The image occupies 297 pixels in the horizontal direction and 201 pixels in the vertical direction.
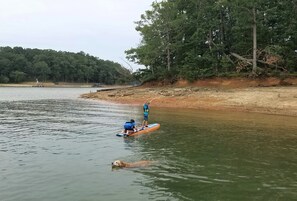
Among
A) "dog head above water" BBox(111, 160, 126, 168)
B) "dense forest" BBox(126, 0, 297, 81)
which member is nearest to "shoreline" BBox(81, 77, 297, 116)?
"dense forest" BBox(126, 0, 297, 81)

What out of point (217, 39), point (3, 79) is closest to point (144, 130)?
point (217, 39)

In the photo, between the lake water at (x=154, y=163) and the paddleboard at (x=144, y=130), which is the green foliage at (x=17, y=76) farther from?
the paddleboard at (x=144, y=130)

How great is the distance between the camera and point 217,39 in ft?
196

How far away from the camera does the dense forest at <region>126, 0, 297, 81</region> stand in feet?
160

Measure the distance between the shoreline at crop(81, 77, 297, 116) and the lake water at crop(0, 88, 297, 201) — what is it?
976 cm

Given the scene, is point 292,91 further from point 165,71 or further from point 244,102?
point 165,71

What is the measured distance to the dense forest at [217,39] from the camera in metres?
48.7

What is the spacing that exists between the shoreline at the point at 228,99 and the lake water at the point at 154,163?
9.76m

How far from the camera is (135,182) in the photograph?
12977 mm

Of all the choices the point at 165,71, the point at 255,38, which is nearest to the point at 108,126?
the point at 255,38

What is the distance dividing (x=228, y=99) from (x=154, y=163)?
2813cm

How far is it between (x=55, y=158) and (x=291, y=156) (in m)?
11.3

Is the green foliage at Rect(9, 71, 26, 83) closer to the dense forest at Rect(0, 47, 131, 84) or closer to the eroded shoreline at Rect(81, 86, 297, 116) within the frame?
the dense forest at Rect(0, 47, 131, 84)

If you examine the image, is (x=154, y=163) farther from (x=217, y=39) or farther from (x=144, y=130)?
(x=217, y=39)
